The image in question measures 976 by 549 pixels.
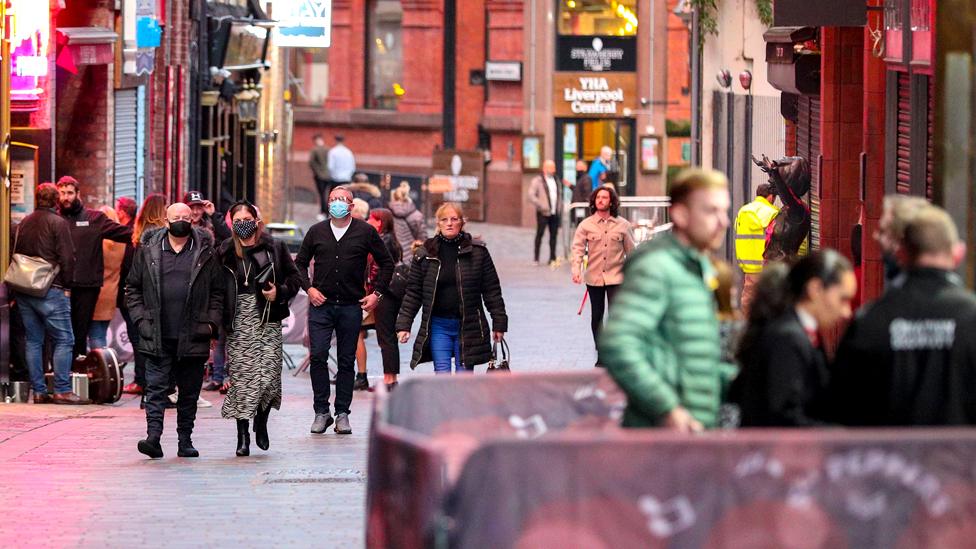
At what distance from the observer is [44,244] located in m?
15.8

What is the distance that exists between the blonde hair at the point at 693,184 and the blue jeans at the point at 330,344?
7567 millimetres

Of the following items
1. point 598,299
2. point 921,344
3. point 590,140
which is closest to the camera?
point 921,344

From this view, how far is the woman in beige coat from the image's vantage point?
1683cm

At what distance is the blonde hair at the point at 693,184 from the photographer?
6535 mm

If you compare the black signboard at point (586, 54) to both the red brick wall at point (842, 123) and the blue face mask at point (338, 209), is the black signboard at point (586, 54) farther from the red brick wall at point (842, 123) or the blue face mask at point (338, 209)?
the blue face mask at point (338, 209)

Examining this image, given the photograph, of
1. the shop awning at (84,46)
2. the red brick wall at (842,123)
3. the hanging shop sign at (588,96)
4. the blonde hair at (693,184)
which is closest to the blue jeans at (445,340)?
the red brick wall at (842,123)

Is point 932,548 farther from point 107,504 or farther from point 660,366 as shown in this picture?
point 107,504

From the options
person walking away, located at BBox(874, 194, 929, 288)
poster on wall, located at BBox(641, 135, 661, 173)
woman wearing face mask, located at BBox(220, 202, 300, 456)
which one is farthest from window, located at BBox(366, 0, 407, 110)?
→ person walking away, located at BBox(874, 194, 929, 288)

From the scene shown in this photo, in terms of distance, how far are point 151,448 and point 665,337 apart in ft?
22.3

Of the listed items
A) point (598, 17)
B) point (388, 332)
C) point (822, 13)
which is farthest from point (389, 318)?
point (598, 17)

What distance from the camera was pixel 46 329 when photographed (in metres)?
16.2

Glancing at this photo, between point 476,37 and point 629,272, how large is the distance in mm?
38797

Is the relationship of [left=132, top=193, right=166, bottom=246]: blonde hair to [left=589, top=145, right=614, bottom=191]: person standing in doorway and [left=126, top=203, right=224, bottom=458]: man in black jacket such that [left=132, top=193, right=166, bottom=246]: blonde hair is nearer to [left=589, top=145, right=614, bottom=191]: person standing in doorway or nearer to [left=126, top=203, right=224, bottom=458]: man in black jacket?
[left=126, top=203, right=224, bottom=458]: man in black jacket

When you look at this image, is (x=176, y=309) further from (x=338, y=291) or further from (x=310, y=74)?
(x=310, y=74)
